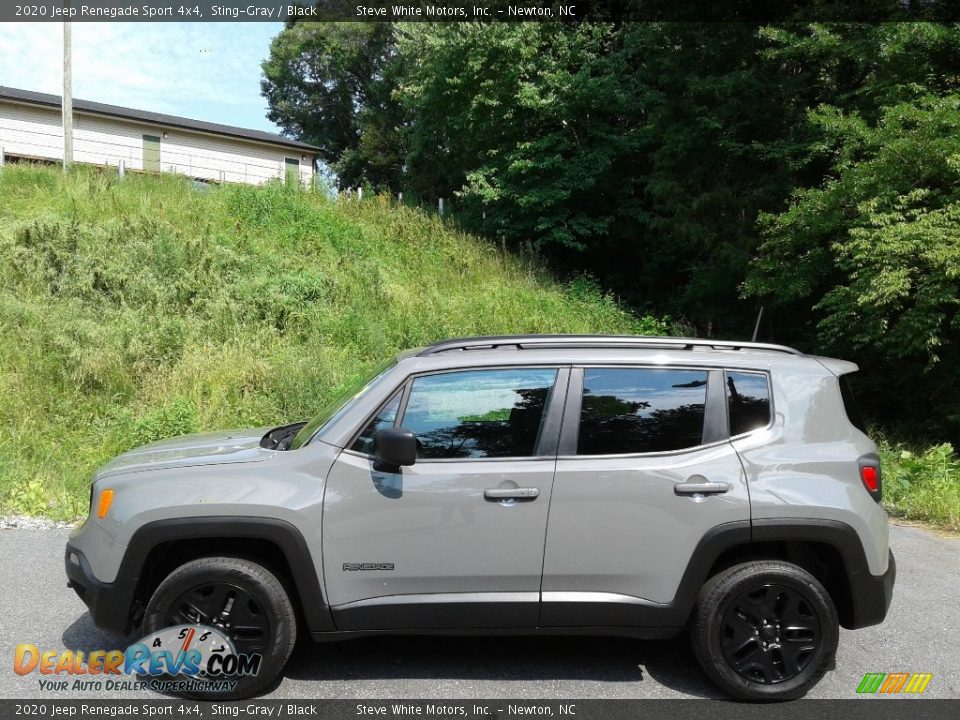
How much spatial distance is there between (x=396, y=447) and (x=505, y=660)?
1.47 meters

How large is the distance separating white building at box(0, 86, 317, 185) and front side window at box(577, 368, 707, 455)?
2351cm

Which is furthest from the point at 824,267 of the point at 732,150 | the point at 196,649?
the point at 196,649

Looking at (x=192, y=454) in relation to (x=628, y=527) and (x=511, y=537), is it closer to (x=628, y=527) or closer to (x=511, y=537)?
(x=511, y=537)

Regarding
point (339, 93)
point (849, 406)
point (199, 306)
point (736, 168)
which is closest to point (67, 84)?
point (199, 306)

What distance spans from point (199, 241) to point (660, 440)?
11954 millimetres

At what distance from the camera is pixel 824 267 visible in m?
12.6

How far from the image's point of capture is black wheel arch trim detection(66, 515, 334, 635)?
3.65 meters

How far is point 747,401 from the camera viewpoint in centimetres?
392

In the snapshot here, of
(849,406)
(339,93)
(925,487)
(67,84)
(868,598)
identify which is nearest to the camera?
(868,598)

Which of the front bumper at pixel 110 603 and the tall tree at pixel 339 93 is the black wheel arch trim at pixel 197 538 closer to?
the front bumper at pixel 110 603

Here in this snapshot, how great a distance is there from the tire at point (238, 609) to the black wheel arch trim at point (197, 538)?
114 millimetres

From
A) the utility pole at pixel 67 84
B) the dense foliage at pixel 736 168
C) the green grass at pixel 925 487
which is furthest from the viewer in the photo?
the utility pole at pixel 67 84

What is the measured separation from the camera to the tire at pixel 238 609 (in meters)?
3.64

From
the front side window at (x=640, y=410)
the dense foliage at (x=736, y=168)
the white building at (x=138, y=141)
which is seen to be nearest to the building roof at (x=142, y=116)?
the white building at (x=138, y=141)
